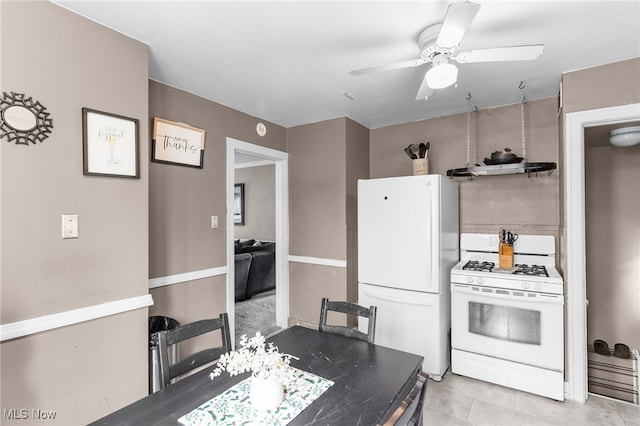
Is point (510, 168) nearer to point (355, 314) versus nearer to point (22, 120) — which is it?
point (355, 314)

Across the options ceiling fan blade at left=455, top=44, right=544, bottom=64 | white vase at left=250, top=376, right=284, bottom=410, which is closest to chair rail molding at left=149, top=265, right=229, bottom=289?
white vase at left=250, top=376, right=284, bottom=410

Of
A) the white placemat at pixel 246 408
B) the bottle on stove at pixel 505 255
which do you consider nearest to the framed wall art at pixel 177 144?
the white placemat at pixel 246 408

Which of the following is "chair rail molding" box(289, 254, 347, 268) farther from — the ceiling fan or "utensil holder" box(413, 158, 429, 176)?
the ceiling fan

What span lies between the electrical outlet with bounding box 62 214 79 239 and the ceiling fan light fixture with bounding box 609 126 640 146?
13.1ft

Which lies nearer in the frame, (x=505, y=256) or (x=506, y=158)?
(x=506, y=158)

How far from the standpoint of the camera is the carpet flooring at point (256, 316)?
3844 millimetres

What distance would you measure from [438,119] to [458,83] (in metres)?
0.91

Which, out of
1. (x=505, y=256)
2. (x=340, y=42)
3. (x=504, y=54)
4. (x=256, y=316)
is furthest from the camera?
(x=256, y=316)

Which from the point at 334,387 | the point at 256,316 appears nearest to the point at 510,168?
the point at 334,387

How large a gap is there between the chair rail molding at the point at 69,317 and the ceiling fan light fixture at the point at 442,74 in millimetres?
2133

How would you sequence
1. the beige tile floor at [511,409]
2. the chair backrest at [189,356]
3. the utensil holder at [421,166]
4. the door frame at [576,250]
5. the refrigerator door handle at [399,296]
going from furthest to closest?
the utensil holder at [421,166]
the refrigerator door handle at [399,296]
the door frame at [576,250]
the beige tile floor at [511,409]
the chair backrest at [189,356]

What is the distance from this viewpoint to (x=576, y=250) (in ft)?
7.84

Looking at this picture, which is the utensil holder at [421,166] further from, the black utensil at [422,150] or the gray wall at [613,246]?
the gray wall at [613,246]

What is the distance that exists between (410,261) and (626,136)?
2.04m
